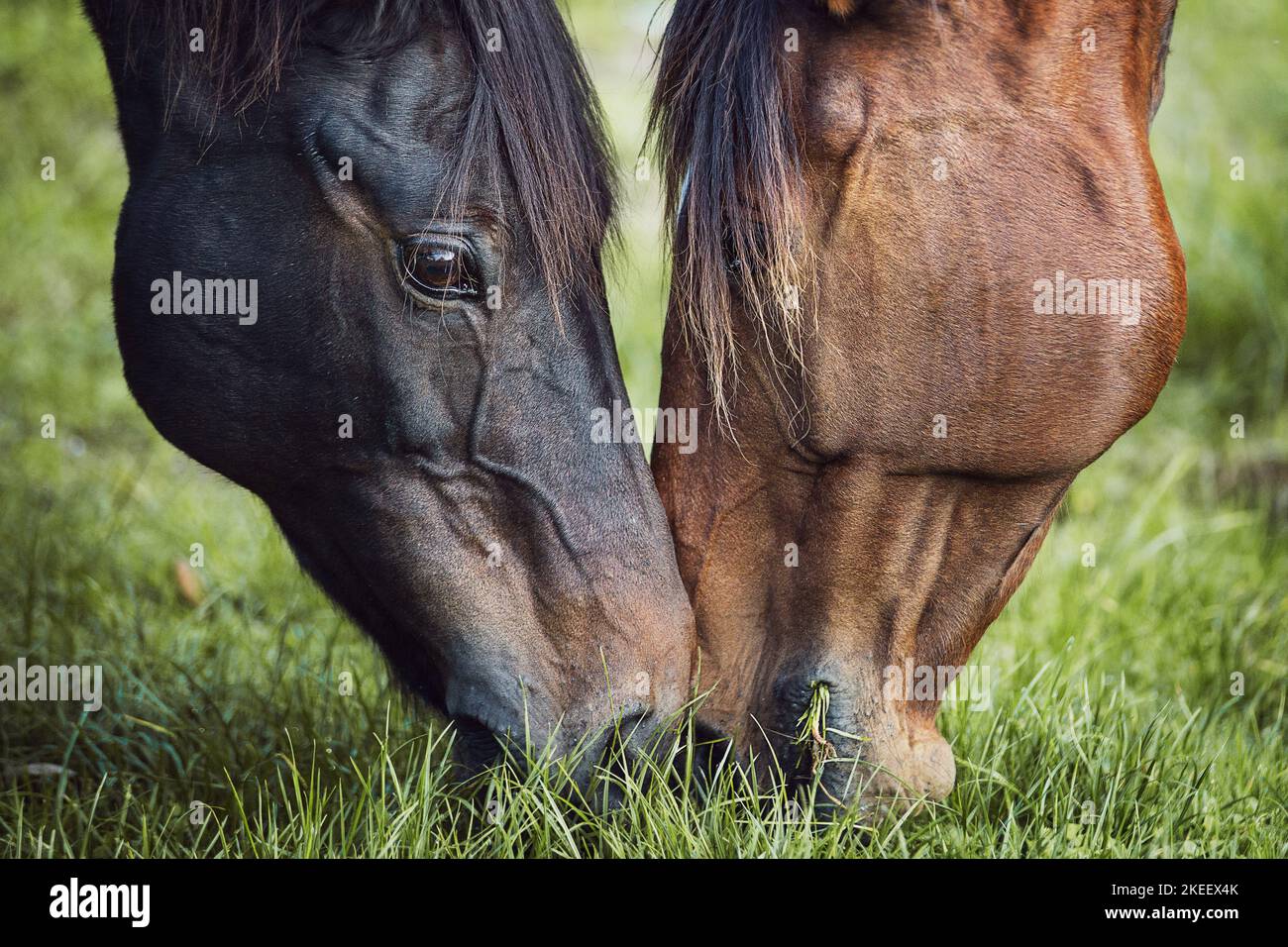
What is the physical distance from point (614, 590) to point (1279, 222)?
4.77 m

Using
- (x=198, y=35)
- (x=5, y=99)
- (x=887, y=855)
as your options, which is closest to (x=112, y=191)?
(x=5, y=99)

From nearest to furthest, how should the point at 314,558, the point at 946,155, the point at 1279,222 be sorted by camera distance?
the point at 946,155 < the point at 314,558 < the point at 1279,222

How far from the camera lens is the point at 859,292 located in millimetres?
2361

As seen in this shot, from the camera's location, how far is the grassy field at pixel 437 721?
2566 mm

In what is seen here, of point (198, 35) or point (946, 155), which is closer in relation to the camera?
point (946, 155)

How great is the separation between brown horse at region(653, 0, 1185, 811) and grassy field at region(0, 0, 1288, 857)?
32 cm

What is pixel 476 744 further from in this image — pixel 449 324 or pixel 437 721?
pixel 449 324

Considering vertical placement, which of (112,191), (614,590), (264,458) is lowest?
(614,590)

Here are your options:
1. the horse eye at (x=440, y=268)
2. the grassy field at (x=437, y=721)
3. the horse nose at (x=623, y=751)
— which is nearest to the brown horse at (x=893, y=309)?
the horse nose at (x=623, y=751)

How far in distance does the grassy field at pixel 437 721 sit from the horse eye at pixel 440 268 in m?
0.41

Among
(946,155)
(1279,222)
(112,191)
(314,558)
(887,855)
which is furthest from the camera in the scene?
(112,191)

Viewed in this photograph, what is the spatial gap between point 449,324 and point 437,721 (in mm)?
→ 909
